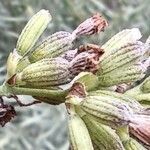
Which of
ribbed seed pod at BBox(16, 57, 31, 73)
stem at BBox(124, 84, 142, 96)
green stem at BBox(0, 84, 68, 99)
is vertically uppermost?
ribbed seed pod at BBox(16, 57, 31, 73)

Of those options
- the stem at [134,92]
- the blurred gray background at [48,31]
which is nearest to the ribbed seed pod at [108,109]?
the stem at [134,92]

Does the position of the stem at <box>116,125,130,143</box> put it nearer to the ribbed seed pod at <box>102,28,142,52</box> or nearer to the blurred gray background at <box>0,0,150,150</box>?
the ribbed seed pod at <box>102,28,142,52</box>

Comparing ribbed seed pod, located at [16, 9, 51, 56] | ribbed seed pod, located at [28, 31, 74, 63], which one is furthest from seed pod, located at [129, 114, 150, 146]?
ribbed seed pod, located at [16, 9, 51, 56]

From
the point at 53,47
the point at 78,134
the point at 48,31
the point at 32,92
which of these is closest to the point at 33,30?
the point at 53,47

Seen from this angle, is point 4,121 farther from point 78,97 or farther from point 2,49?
point 2,49

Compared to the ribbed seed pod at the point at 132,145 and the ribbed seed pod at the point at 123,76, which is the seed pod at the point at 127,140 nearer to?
the ribbed seed pod at the point at 132,145

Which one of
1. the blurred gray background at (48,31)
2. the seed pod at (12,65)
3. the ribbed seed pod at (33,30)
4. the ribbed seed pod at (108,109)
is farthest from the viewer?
the blurred gray background at (48,31)

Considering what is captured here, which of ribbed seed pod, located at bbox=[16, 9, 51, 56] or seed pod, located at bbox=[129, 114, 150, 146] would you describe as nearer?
seed pod, located at bbox=[129, 114, 150, 146]

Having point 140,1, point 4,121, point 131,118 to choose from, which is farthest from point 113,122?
point 140,1
